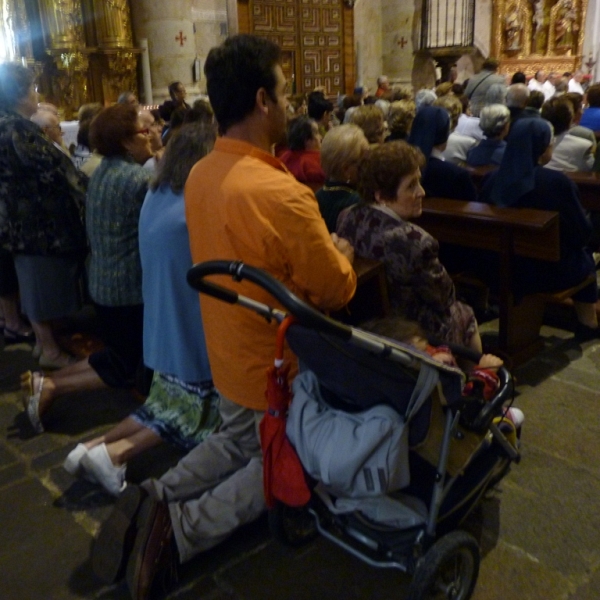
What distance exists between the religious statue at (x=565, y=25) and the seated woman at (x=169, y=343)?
15109 millimetres

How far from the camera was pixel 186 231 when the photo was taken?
265 centimetres

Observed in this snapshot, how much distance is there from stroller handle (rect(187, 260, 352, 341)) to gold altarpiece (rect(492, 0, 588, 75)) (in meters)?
14.2

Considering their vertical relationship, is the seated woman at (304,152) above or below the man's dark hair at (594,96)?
below

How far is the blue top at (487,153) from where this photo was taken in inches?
207

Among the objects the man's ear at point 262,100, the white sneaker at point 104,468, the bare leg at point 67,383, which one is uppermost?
the man's ear at point 262,100

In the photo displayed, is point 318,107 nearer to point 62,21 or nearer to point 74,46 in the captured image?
point 74,46

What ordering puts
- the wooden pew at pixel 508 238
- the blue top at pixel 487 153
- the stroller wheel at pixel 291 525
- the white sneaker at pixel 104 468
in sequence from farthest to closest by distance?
the blue top at pixel 487 153 < the wooden pew at pixel 508 238 < the white sneaker at pixel 104 468 < the stroller wheel at pixel 291 525

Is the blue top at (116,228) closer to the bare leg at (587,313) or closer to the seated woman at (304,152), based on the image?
the seated woman at (304,152)

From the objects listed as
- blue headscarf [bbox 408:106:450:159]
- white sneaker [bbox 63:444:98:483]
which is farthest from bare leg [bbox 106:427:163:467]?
blue headscarf [bbox 408:106:450:159]

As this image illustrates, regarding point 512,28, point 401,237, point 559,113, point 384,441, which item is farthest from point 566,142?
point 512,28

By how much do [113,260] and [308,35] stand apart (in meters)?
10.0

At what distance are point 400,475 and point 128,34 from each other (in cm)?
888

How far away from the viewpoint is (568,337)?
4246mm

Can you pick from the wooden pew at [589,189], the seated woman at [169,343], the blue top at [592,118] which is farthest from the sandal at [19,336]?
the blue top at [592,118]
